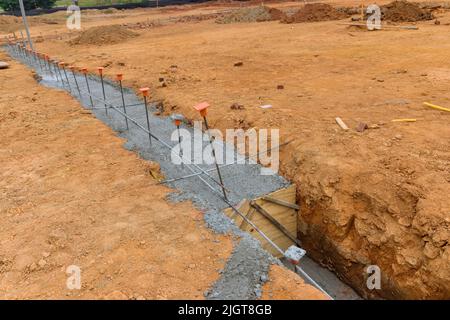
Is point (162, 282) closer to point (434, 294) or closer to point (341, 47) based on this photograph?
point (434, 294)

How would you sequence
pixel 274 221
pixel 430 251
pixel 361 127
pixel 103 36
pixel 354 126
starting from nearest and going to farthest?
1. pixel 430 251
2. pixel 274 221
3. pixel 361 127
4. pixel 354 126
5. pixel 103 36

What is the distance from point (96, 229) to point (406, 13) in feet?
69.5

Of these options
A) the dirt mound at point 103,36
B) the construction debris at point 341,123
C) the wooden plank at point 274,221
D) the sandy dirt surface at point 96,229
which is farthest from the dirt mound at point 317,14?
the wooden plank at point 274,221

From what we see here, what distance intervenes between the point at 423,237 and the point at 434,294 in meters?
0.72

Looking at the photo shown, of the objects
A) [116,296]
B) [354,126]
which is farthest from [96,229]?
[354,126]

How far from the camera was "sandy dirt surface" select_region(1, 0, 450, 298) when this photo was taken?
512 cm

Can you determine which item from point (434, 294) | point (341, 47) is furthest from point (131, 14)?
point (434, 294)

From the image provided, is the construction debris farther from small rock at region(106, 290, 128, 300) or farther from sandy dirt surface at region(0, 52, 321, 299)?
small rock at region(106, 290, 128, 300)

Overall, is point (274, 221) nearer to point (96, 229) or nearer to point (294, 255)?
point (294, 255)

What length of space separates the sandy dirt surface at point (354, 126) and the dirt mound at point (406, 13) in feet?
14.4

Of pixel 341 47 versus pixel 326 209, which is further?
pixel 341 47

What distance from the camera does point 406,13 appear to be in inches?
792

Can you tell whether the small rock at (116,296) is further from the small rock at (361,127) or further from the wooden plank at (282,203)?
the small rock at (361,127)
